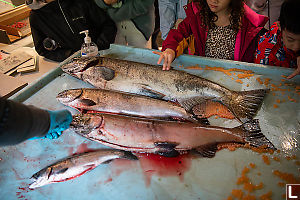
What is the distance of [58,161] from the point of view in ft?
4.53

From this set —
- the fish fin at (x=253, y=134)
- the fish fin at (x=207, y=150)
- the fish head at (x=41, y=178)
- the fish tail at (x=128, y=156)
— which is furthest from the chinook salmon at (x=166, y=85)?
the fish head at (x=41, y=178)

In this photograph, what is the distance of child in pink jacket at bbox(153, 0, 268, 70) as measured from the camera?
1.97 m

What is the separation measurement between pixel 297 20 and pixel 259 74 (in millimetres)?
645

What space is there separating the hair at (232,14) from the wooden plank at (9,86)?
7.12 ft

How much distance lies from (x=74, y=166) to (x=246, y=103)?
1.42 metres

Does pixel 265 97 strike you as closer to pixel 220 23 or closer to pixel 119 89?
pixel 220 23

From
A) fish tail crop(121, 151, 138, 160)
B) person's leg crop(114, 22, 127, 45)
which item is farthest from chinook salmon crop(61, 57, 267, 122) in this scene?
person's leg crop(114, 22, 127, 45)

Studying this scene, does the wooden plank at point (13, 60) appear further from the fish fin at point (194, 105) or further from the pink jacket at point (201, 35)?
the fish fin at point (194, 105)

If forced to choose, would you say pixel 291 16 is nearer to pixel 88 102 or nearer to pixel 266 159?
pixel 266 159

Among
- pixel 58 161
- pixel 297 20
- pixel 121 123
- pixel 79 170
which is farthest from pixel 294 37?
pixel 58 161

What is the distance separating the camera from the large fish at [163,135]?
1390 mm

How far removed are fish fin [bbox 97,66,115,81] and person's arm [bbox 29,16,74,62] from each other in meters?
1.23

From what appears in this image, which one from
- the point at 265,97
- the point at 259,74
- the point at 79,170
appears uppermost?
the point at 259,74

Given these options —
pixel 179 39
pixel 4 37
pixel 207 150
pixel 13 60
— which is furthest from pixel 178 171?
pixel 4 37
